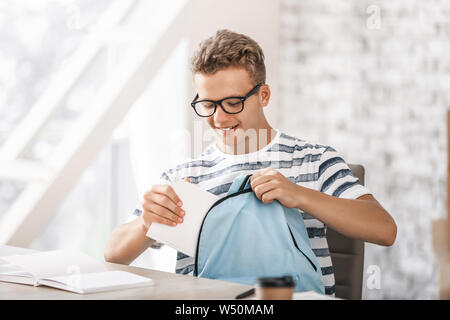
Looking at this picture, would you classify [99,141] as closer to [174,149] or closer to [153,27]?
[174,149]

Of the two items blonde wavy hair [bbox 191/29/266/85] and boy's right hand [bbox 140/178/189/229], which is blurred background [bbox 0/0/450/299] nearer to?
blonde wavy hair [bbox 191/29/266/85]

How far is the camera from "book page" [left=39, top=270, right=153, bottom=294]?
929 millimetres

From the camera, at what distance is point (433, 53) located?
2.50m

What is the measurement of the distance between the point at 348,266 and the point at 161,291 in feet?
2.04

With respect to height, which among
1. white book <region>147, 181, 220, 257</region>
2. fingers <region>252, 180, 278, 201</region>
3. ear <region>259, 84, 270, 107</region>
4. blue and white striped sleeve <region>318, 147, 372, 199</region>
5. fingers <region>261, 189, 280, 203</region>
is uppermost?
ear <region>259, 84, 270, 107</region>

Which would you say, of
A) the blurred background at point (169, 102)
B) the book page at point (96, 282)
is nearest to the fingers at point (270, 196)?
the book page at point (96, 282)

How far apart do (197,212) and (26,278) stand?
339 millimetres

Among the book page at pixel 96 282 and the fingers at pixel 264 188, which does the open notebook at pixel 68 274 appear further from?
the fingers at pixel 264 188

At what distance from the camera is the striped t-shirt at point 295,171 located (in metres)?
1.31

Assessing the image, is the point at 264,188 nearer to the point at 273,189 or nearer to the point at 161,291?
the point at 273,189

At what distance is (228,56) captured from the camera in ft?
4.40

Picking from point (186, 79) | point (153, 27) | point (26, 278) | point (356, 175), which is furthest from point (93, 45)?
point (26, 278)

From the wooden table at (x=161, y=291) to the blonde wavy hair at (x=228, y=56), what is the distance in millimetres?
540

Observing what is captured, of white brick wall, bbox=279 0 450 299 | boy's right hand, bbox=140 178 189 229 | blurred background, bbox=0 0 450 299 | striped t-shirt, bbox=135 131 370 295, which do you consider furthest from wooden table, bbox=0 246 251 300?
white brick wall, bbox=279 0 450 299
